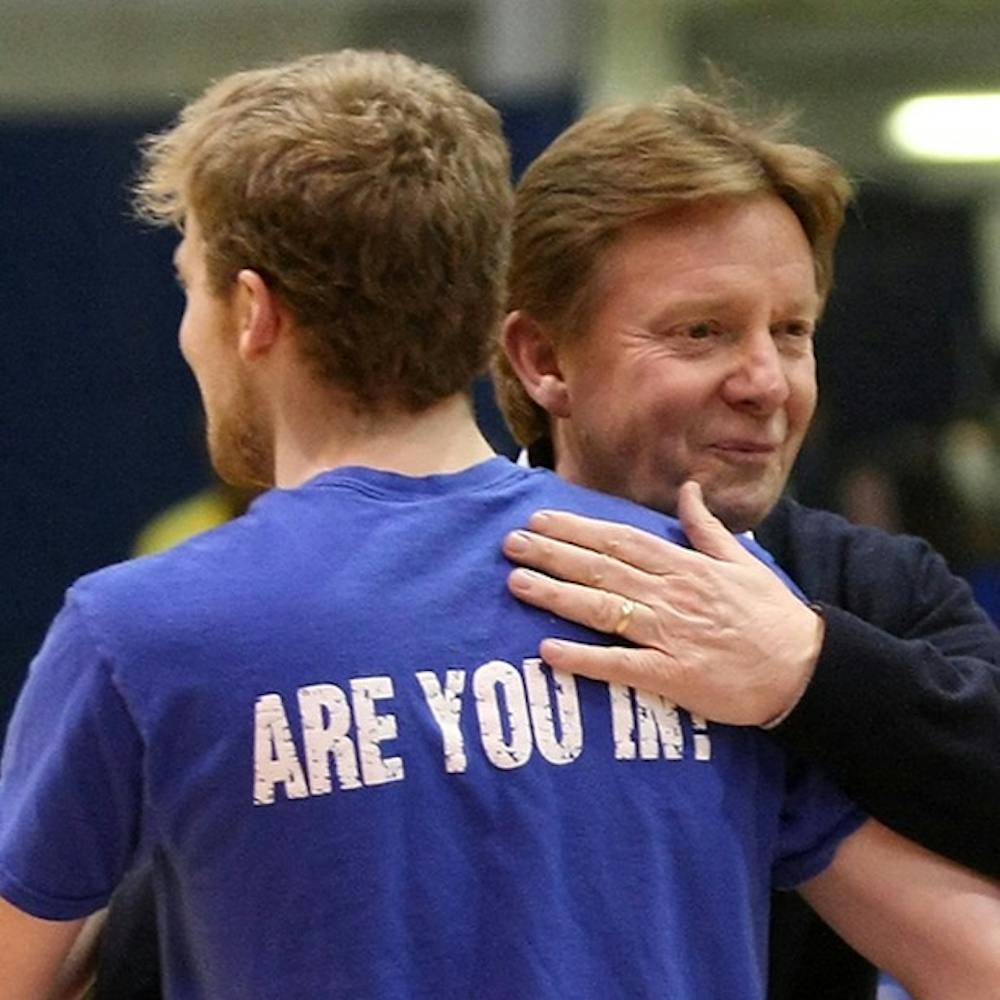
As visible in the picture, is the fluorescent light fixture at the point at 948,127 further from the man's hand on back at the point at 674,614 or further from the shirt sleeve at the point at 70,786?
the shirt sleeve at the point at 70,786

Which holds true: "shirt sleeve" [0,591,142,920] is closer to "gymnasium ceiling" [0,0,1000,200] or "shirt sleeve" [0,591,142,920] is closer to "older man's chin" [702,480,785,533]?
"older man's chin" [702,480,785,533]

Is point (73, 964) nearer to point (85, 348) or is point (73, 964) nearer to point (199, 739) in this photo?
point (199, 739)

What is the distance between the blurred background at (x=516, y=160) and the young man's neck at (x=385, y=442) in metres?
3.08

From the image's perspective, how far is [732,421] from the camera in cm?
186

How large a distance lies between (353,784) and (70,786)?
0.61 feet

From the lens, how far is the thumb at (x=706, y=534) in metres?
1.66

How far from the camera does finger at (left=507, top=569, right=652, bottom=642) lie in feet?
5.14

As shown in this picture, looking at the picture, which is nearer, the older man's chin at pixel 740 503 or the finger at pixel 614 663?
the finger at pixel 614 663

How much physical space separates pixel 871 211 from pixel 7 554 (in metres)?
2.05

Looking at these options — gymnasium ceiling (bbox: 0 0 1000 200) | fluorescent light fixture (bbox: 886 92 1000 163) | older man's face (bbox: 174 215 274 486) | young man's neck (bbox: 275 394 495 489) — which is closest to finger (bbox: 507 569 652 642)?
young man's neck (bbox: 275 394 495 489)

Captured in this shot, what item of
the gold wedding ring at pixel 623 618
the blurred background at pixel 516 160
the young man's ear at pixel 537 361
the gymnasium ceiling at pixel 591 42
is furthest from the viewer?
the gymnasium ceiling at pixel 591 42

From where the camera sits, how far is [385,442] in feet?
5.21

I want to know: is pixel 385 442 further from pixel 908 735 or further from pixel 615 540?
pixel 908 735

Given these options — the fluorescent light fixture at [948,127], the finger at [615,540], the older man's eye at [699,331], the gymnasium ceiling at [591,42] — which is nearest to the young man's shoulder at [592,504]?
the finger at [615,540]
